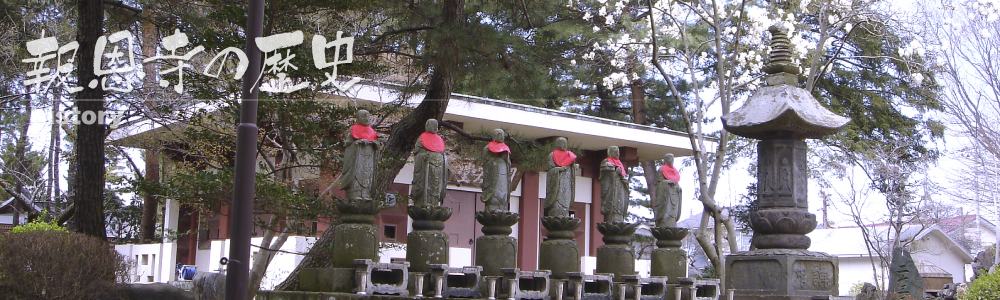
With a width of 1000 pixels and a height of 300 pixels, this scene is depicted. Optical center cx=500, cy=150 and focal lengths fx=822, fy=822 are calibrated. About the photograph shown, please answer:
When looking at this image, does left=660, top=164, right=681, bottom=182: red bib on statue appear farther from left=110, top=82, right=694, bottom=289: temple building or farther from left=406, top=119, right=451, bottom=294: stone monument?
left=110, top=82, right=694, bottom=289: temple building

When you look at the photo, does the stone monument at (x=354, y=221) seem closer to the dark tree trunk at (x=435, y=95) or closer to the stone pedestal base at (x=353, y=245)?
the stone pedestal base at (x=353, y=245)

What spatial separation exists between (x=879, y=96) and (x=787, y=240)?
1467 cm

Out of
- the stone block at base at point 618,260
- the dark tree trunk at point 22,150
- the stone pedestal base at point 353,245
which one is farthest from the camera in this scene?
the dark tree trunk at point 22,150

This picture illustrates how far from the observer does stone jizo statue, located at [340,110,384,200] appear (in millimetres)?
7457

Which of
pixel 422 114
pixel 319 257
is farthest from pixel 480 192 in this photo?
pixel 319 257

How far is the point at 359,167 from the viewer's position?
7.48m

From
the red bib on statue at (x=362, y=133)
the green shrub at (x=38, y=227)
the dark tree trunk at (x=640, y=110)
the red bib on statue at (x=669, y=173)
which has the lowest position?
the green shrub at (x=38, y=227)

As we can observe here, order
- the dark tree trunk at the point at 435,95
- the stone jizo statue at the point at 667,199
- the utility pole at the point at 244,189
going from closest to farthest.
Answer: the utility pole at the point at 244,189 → the stone jizo statue at the point at 667,199 → the dark tree trunk at the point at 435,95

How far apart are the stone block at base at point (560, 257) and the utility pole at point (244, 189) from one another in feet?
10.4

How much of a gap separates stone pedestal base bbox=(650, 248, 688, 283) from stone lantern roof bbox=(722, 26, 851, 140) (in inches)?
58.1

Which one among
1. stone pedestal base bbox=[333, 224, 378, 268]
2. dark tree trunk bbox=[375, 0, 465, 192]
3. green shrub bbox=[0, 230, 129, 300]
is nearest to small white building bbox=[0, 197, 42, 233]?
green shrub bbox=[0, 230, 129, 300]

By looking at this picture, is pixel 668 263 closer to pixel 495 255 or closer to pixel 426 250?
pixel 495 255

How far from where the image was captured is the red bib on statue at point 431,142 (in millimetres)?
7742

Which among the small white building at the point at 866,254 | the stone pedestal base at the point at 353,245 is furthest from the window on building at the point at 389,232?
→ the small white building at the point at 866,254
